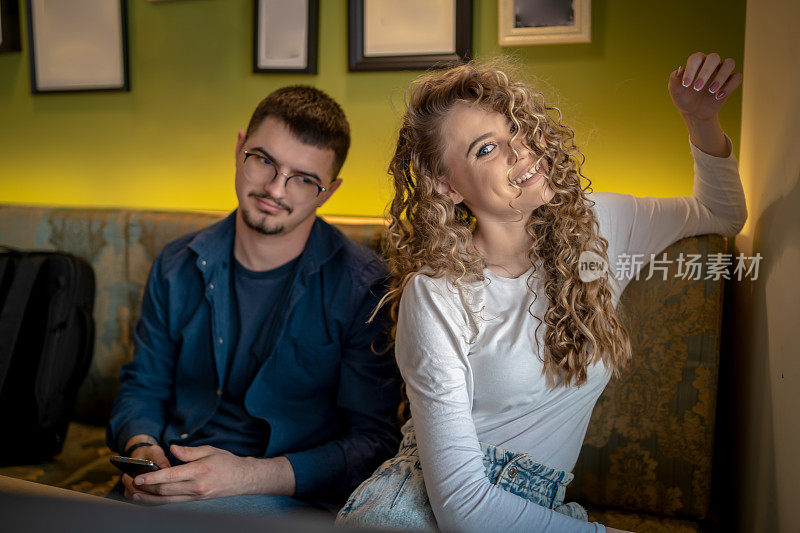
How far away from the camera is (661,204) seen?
149cm

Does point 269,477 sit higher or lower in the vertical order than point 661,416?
lower

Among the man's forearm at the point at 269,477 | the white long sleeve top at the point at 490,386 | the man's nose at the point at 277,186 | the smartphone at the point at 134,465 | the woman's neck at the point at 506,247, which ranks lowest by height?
the man's forearm at the point at 269,477

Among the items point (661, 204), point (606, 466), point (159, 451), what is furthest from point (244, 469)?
point (661, 204)

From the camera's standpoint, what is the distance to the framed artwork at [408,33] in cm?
205

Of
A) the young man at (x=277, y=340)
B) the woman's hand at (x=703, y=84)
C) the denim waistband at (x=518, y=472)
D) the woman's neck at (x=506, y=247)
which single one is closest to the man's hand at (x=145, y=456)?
the young man at (x=277, y=340)

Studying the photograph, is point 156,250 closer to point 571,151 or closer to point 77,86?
point 77,86

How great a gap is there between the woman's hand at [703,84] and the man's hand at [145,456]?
146 cm

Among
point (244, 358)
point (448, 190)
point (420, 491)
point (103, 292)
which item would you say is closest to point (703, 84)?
point (448, 190)

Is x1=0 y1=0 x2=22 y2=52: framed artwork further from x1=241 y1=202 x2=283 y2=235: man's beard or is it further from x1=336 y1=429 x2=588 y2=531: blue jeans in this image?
x1=336 y1=429 x2=588 y2=531: blue jeans

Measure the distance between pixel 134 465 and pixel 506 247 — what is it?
100cm

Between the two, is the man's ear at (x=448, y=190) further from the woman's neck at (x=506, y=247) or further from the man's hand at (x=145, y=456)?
the man's hand at (x=145, y=456)

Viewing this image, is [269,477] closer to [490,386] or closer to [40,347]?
[490,386]

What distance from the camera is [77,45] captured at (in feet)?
8.25

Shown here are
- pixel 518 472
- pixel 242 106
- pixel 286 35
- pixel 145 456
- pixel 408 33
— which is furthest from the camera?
pixel 242 106
